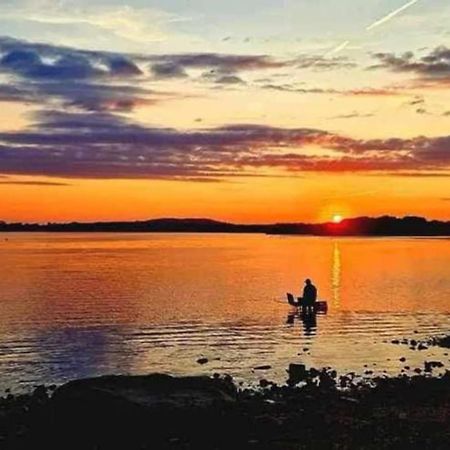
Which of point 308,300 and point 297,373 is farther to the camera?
point 308,300

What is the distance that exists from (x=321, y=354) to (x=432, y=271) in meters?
84.1

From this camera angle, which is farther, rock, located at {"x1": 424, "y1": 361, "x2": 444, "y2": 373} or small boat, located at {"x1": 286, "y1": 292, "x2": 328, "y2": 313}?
small boat, located at {"x1": 286, "y1": 292, "x2": 328, "y2": 313}

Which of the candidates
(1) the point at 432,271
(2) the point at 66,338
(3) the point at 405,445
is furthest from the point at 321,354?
(1) the point at 432,271

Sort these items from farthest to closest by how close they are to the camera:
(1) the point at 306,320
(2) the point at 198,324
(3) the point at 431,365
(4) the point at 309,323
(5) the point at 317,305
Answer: (5) the point at 317,305 < (1) the point at 306,320 < (4) the point at 309,323 < (2) the point at 198,324 < (3) the point at 431,365

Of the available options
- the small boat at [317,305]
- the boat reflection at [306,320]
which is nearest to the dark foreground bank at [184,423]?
the boat reflection at [306,320]

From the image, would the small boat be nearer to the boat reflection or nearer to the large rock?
the boat reflection

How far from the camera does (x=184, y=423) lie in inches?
766

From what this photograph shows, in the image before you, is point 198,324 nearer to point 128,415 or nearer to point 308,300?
point 308,300

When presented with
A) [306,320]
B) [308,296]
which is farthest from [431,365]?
[308,296]

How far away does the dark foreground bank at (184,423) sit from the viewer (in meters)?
19.1

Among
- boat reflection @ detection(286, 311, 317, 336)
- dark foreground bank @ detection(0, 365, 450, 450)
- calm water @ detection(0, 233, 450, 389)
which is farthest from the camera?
boat reflection @ detection(286, 311, 317, 336)

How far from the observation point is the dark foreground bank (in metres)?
19.1

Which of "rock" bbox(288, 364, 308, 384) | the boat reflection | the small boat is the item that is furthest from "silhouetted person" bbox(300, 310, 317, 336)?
"rock" bbox(288, 364, 308, 384)

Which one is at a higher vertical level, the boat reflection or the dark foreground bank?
the dark foreground bank
